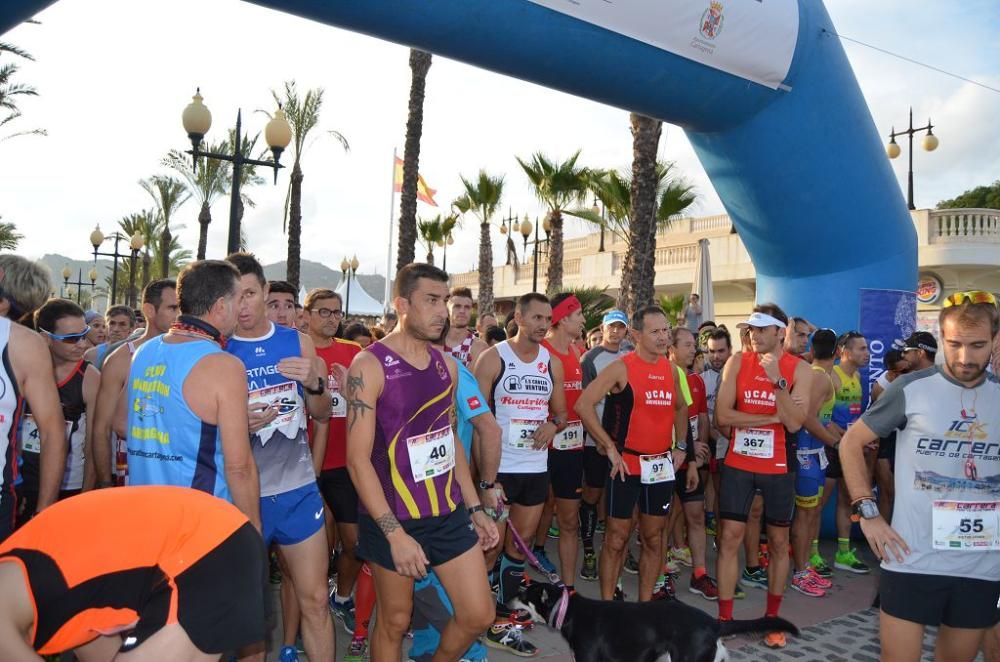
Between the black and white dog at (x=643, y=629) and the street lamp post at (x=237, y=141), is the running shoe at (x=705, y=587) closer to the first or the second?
the black and white dog at (x=643, y=629)

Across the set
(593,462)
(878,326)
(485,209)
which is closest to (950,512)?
(593,462)

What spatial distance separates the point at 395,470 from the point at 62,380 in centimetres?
231

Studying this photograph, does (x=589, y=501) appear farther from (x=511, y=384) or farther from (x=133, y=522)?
(x=133, y=522)

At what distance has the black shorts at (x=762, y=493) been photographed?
5047 millimetres

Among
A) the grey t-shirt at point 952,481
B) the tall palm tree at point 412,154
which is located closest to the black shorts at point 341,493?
the grey t-shirt at point 952,481

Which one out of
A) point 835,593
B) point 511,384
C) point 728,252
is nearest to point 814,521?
point 835,593

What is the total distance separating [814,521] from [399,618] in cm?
427

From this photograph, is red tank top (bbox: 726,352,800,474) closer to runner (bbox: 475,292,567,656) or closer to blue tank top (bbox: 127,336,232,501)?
runner (bbox: 475,292,567,656)

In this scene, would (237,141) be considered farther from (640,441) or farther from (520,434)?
(640,441)

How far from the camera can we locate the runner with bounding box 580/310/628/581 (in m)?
6.11

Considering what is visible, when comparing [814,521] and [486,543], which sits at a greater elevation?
[486,543]

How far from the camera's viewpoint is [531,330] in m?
5.25

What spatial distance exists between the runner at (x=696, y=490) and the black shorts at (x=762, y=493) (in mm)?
702

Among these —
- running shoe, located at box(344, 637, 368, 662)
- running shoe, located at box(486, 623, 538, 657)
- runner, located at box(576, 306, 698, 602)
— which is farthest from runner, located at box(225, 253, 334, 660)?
runner, located at box(576, 306, 698, 602)
